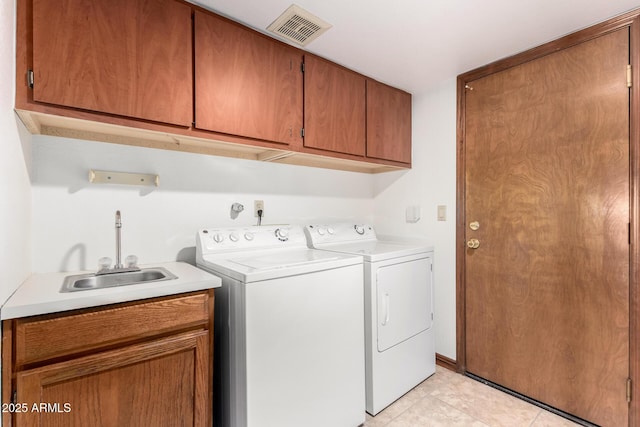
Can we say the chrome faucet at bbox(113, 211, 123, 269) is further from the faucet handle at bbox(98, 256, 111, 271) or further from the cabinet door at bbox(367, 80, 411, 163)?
the cabinet door at bbox(367, 80, 411, 163)

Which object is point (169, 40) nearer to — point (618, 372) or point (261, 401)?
point (261, 401)

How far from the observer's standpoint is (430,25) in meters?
1.61

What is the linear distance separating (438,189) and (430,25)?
117cm

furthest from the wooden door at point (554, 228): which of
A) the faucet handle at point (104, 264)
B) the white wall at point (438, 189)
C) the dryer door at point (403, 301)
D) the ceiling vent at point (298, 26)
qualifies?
the faucet handle at point (104, 264)

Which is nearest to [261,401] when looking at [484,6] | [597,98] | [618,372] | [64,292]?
[64,292]

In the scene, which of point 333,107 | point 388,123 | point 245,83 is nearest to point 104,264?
point 245,83

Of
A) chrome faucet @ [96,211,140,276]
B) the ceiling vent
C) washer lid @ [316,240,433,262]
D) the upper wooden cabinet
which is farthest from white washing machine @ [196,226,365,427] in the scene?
the ceiling vent

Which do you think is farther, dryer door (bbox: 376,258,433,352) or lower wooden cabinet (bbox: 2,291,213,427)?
dryer door (bbox: 376,258,433,352)

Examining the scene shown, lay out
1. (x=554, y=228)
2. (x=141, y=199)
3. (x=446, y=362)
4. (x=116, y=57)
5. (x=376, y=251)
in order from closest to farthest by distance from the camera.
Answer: (x=116, y=57) < (x=141, y=199) < (x=554, y=228) < (x=376, y=251) < (x=446, y=362)

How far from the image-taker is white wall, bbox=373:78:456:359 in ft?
7.50

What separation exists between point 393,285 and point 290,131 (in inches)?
44.5

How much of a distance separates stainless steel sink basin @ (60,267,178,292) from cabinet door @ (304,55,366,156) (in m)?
1.08

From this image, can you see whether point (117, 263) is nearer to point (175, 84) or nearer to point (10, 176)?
point (10, 176)

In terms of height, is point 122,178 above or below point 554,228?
above
